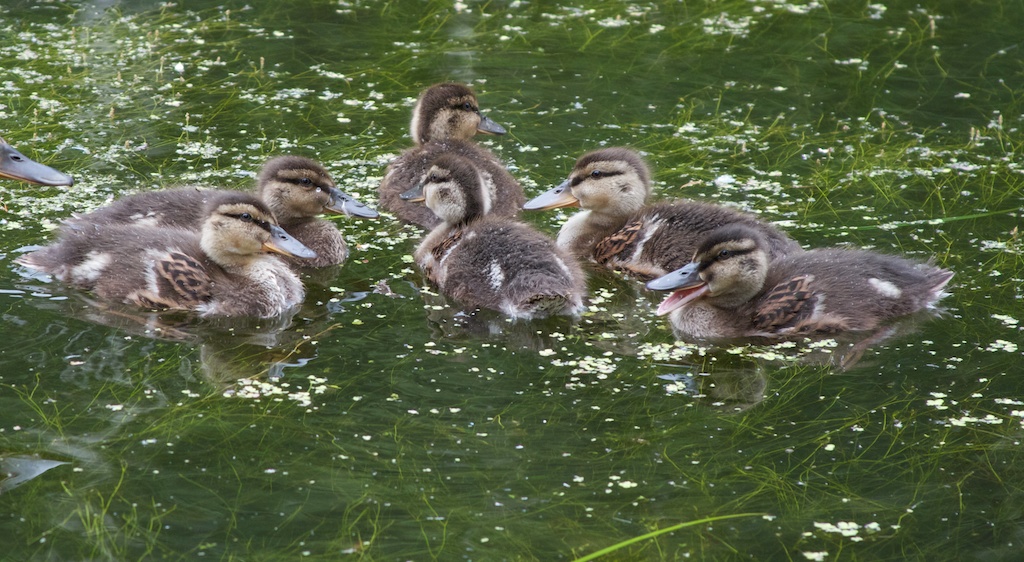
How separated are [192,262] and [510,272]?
1.59 meters

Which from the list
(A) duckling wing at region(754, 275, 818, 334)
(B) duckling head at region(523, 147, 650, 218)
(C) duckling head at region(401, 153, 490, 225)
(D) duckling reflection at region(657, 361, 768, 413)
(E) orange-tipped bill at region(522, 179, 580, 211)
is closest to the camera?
(D) duckling reflection at region(657, 361, 768, 413)

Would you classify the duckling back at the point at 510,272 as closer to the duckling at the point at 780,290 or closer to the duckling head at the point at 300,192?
the duckling at the point at 780,290

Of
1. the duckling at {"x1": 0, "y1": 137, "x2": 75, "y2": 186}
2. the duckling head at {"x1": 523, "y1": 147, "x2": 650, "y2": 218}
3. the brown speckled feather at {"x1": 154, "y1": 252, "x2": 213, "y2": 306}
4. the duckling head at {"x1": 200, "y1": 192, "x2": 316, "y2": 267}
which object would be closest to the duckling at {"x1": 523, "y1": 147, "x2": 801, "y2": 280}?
the duckling head at {"x1": 523, "y1": 147, "x2": 650, "y2": 218}

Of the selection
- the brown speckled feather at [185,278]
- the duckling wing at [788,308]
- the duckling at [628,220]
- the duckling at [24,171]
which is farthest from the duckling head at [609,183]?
the duckling at [24,171]

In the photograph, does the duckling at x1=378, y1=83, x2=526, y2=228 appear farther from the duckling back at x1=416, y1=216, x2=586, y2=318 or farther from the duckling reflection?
the duckling reflection

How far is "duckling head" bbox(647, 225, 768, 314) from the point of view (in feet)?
21.4

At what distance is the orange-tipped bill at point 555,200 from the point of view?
7777 millimetres

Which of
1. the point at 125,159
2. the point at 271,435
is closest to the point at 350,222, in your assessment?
the point at 125,159

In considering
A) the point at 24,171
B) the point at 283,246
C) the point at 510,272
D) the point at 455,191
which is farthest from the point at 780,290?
the point at 24,171

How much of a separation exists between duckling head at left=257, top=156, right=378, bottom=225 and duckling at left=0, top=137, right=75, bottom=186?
1.08 m

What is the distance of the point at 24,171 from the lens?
6992 millimetres

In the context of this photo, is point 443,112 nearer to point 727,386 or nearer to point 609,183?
point 609,183

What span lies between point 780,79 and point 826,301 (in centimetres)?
407

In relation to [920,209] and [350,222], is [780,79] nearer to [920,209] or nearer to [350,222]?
[920,209]
